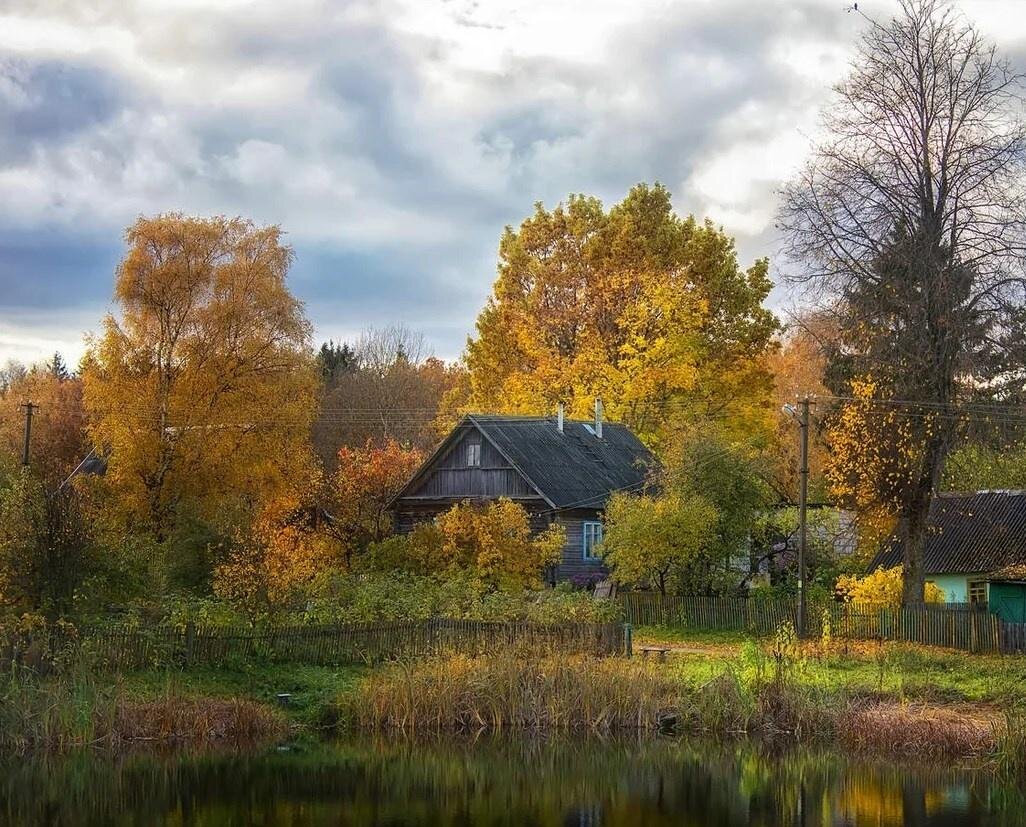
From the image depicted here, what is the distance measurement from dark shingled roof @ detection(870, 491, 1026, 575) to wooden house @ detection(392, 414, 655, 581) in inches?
364

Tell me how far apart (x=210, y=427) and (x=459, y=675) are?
860 inches

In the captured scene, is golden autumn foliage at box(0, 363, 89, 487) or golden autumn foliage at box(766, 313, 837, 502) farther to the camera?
golden autumn foliage at box(0, 363, 89, 487)

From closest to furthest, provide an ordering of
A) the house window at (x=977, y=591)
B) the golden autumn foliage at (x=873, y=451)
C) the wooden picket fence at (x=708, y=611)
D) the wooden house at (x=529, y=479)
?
1. the golden autumn foliage at (x=873, y=451)
2. the wooden picket fence at (x=708, y=611)
3. the house window at (x=977, y=591)
4. the wooden house at (x=529, y=479)

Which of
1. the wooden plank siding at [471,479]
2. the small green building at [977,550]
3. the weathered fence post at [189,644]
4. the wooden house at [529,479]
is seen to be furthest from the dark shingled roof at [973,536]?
the weathered fence post at [189,644]

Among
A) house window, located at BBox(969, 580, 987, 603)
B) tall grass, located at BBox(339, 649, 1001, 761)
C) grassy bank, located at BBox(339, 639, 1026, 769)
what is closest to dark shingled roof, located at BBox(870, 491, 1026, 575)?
house window, located at BBox(969, 580, 987, 603)

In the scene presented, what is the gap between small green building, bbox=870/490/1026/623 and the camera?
39.0 m

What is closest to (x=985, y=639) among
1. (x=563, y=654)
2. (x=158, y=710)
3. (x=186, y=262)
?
(x=563, y=654)

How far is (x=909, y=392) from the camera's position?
34531 mm

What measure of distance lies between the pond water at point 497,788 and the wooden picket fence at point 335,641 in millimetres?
2959

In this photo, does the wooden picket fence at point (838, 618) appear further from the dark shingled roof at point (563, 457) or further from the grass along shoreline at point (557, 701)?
the dark shingled roof at point (563, 457)

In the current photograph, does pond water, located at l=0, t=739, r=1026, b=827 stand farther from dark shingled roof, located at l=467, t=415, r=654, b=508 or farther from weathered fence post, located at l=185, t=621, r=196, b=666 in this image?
dark shingled roof, located at l=467, t=415, r=654, b=508

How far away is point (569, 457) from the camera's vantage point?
4944cm

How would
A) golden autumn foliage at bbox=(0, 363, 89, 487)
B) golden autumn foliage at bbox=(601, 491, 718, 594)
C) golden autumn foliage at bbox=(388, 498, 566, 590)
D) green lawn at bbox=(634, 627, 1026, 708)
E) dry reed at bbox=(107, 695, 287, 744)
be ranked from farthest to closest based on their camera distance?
golden autumn foliage at bbox=(0, 363, 89, 487) → golden autumn foliage at bbox=(601, 491, 718, 594) → golden autumn foliage at bbox=(388, 498, 566, 590) → green lawn at bbox=(634, 627, 1026, 708) → dry reed at bbox=(107, 695, 287, 744)

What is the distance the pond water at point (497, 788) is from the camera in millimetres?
20141
